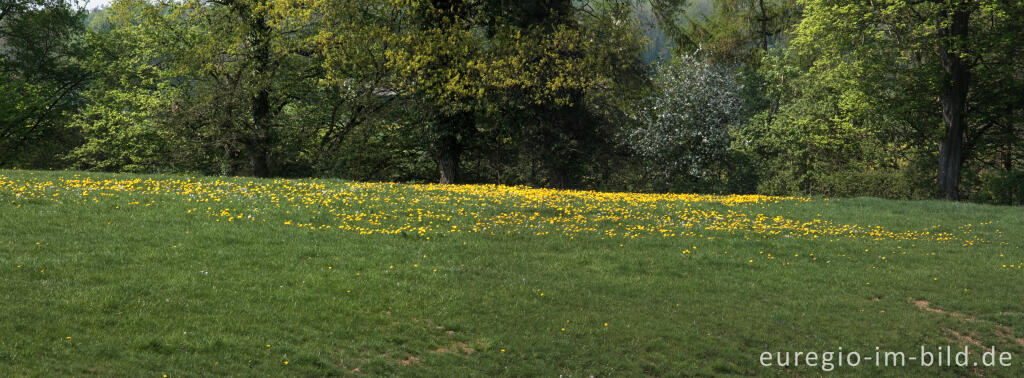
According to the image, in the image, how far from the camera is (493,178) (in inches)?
1588

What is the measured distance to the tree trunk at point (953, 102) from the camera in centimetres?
3278

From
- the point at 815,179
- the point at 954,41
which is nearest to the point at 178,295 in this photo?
the point at 954,41

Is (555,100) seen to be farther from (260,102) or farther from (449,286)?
(449,286)

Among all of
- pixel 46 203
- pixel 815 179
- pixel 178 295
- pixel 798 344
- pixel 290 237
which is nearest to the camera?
pixel 178 295

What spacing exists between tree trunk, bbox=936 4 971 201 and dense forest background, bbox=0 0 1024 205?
0.10 m

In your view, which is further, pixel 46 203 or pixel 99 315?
pixel 46 203

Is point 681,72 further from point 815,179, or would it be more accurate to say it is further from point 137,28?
point 137,28

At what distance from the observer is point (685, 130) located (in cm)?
3938

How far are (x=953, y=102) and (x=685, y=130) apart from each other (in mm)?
13436

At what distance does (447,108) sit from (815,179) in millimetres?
26793

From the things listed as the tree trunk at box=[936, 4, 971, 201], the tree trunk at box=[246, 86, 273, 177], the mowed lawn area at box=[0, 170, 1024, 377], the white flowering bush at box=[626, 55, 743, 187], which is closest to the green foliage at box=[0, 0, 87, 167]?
the tree trunk at box=[246, 86, 273, 177]

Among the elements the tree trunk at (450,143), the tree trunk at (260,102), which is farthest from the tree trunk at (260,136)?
the tree trunk at (450,143)

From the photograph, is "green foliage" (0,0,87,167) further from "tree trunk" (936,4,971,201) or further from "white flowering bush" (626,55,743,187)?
"tree trunk" (936,4,971,201)

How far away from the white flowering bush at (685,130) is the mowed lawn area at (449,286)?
56.0 ft
